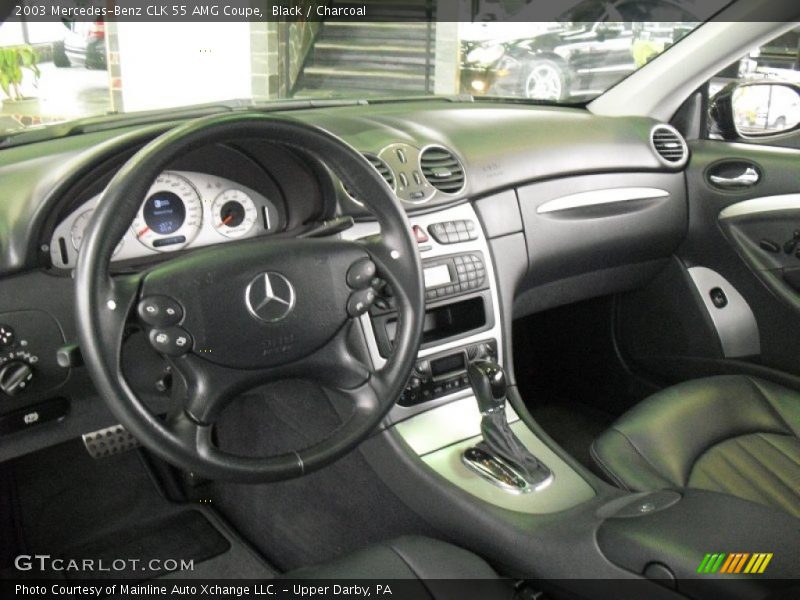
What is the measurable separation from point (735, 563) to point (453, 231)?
864 mm

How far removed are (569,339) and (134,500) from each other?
1346 mm

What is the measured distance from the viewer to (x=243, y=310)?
3.93 ft

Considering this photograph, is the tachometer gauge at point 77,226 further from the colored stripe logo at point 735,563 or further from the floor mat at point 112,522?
the colored stripe logo at point 735,563

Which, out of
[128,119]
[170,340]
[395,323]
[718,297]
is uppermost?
[128,119]

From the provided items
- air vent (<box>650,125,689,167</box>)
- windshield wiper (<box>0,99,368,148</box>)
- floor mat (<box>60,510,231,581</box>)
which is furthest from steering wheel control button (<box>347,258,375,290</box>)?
air vent (<box>650,125,689,167</box>)

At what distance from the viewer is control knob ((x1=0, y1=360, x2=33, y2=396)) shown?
1402 millimetres

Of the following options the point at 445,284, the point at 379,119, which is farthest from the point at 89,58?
the point at 445,284

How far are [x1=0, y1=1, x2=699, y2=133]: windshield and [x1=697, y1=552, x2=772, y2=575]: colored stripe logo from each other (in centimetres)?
132

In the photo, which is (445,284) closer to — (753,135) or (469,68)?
(753,135)

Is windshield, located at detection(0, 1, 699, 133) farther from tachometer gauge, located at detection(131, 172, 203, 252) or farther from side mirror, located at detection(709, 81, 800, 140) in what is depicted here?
tachometer gauge, located at detection(131, 172, 203, 252)

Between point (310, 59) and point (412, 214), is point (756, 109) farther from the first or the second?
point (310, 59)

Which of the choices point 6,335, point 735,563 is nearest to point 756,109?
point 735,563

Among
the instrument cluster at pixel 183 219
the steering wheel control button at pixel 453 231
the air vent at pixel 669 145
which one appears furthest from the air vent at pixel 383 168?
the air vent at pixel 669 145

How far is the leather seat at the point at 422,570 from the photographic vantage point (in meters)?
1.29
